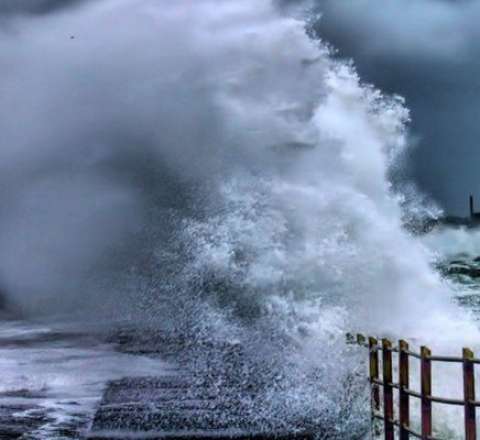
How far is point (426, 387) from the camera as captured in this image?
10.5 metres

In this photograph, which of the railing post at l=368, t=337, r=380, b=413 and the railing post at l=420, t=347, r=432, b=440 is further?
the railing post at l=368, t=337, r=380, b=413

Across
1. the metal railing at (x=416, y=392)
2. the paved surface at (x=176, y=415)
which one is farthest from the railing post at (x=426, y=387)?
the paved surface at (x=176, y=415)

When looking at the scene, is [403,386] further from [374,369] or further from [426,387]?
[374,369]

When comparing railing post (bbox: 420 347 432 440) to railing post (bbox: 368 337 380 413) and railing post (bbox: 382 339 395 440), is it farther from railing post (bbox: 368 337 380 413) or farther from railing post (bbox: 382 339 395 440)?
railing post (bbox: 368 337 380 413)

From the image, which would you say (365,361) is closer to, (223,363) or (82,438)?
(223,363)

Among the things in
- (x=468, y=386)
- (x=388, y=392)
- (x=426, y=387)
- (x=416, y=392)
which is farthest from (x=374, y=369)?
(x=468, y=386)

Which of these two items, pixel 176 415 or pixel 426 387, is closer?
pixel 426 387

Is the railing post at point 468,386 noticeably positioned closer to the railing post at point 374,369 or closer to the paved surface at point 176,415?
the railing post at point 374,369

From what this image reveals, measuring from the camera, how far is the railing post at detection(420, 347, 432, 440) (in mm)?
10430

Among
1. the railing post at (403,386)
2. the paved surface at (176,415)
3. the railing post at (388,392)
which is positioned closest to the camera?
the railing post at (403,386)

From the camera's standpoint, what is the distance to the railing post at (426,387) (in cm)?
1043

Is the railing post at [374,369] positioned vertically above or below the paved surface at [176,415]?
above

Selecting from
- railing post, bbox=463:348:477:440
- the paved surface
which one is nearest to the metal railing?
railing post, bbox=463:348:477:440

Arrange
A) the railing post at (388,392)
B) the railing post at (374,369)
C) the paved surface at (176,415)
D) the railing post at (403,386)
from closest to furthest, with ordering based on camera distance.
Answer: the railing post at (403,386) < the railing post at (388,392) < the railing post at (374,369) < the paved surface at (176,415)
